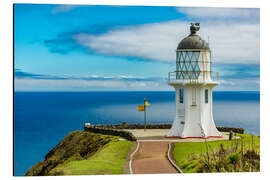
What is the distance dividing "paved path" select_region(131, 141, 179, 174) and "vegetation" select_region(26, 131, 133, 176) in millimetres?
672

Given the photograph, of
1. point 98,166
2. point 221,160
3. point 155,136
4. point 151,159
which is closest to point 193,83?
point 155,136

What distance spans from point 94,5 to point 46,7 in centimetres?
272

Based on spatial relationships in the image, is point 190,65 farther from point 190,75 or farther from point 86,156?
point 86,156

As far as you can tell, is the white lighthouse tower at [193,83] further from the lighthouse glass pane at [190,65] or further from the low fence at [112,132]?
the low fence at [112,132]

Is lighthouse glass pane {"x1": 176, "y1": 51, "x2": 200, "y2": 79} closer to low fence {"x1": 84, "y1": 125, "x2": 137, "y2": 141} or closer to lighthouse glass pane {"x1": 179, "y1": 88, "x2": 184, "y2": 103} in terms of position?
lighthouse glass pane {"x1": 179, "y1": 88, "x2": 184, "y2": 103}

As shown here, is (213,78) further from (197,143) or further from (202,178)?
(202,178)

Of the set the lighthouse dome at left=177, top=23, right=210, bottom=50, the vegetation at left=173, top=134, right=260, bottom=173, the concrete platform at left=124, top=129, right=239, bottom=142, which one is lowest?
the vegetation at left=173, top=134, right=260, bottom=173

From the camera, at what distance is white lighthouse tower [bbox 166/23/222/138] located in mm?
23016

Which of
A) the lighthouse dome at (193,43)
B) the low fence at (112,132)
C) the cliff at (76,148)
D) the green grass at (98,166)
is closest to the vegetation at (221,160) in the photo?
the green grass at (98,166)

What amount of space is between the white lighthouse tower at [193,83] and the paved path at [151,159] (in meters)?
2.48

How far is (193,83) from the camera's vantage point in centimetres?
2278

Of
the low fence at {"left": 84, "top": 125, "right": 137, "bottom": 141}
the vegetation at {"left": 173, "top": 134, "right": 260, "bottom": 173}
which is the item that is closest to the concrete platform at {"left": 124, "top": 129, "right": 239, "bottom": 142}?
the low fence at {"left": 84, "top": 125, "right": 137, "bottom": 141}
